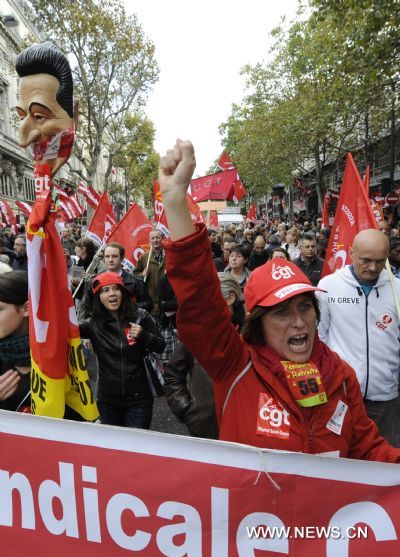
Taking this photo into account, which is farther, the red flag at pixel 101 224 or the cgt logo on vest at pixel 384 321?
the red flag at pixel 101 224

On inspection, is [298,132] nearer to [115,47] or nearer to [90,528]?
[115,47]

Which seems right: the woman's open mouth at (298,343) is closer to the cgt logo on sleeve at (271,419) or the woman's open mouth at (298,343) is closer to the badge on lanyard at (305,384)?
the badge on lanyard at (305,384)

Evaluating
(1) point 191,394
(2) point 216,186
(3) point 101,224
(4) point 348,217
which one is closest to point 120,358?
(1) point 191,394

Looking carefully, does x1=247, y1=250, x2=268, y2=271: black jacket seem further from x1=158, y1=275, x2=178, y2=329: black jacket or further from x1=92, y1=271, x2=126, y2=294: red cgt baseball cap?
x1=92, y1=271, x2=126, y2=294: red cgt baseball cap

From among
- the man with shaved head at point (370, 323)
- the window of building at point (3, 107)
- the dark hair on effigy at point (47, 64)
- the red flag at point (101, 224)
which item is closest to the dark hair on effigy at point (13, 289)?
the dark hair on effigy at point (47, 64)

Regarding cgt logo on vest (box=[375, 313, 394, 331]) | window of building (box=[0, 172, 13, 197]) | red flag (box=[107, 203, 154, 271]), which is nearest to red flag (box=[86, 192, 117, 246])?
red flag (box=[107, 203, 154, 271])

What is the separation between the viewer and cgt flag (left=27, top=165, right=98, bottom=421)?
6.42 feet

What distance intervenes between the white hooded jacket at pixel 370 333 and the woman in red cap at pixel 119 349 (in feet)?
4.16

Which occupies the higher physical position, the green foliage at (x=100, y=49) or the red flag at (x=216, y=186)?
the green foliage at (x=100, y=49)

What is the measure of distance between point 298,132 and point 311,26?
517 inches

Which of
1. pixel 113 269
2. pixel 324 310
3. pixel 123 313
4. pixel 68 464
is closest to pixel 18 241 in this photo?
pixel 113 269

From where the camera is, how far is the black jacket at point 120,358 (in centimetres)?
322

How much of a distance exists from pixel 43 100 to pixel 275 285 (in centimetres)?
122

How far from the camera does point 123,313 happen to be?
3305mm
